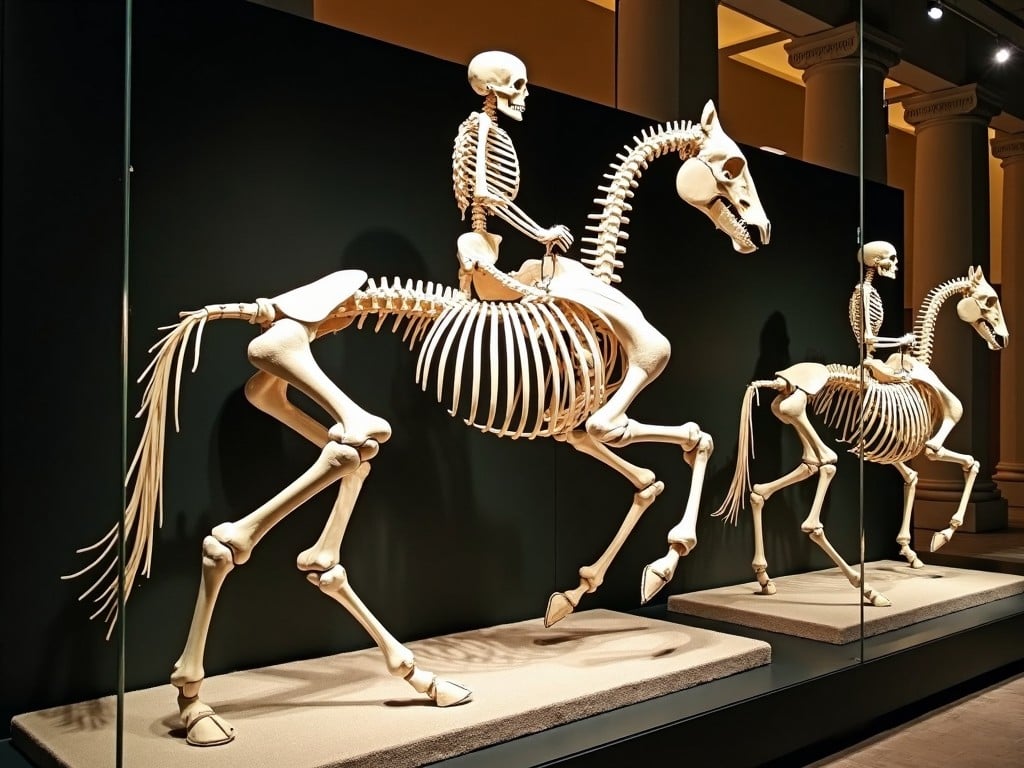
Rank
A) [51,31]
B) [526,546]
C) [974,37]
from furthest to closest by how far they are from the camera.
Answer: [974,37] → [526,546] → [51,31]

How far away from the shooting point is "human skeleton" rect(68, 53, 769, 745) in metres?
2.36

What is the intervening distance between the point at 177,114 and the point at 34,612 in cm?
136

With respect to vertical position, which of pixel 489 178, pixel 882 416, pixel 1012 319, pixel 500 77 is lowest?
pixel 882 416

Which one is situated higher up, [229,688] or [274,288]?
[274,288]

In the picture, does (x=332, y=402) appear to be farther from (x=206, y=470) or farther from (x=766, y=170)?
(x=766, y=170)

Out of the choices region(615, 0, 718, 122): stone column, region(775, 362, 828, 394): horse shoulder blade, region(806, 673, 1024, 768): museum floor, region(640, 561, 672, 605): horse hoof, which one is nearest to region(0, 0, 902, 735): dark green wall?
region(615, 0, 718, 122): stone column

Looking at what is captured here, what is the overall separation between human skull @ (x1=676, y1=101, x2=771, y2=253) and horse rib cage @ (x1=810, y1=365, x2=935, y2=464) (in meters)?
1.24

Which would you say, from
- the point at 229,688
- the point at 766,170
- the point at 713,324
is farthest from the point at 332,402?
the point at 766,170

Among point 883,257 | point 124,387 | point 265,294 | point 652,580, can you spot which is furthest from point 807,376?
point 124,387

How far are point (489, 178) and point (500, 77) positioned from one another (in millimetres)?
309

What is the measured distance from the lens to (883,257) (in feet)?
14.3

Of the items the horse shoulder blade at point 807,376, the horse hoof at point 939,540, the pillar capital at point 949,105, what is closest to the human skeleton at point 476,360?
the horse shoulder blade at point 807,376

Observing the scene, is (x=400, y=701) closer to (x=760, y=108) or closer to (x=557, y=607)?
(x=557, y=607)

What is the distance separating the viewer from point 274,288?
296cm
